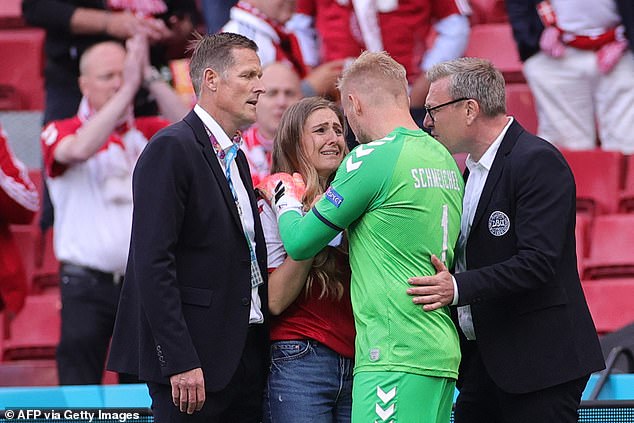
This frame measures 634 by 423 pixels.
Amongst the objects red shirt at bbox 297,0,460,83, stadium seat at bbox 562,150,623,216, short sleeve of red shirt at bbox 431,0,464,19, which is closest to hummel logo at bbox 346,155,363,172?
red shirt at bbox 297,0,460,83

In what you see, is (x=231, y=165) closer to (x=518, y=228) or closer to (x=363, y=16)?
(x=518, y=228)

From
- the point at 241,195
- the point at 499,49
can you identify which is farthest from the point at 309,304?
the point at 499,49

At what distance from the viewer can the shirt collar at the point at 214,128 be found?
3879 mm

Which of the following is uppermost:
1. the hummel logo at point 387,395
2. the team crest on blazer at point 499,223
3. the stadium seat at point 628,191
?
the team crest on blazer at point 499,223

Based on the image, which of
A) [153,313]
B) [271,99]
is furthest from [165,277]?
[271,99]

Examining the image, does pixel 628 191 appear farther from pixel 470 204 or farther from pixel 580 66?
pixel 470 204

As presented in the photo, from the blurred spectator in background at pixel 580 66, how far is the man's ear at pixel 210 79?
3.14 meters

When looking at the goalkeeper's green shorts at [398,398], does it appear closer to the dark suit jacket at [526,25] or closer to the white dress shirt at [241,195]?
the white dress shirt at [241,195]

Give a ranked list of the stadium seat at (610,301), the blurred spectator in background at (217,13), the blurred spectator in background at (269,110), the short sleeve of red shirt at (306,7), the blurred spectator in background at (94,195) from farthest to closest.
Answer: the blurred spectator in background at (217,13) < the short sleeve of red shirt at (306,7) < the stadium seat at (610,301) < the blurred spectator in background at (94,195) < the blurred spectator in background at (269,110)

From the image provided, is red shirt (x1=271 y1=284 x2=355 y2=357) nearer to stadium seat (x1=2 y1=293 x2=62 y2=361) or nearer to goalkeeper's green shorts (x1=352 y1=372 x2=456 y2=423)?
goalkeeper's green shorts (x1=352 y1=372 x2=456 y2=423)

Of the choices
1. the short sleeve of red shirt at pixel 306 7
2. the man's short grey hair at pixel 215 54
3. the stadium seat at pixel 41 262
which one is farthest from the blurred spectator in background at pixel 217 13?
the man's short grey hair at pixel 215 54

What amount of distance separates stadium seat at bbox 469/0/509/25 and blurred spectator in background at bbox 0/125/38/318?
A: 3.59 meters

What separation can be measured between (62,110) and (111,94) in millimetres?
722

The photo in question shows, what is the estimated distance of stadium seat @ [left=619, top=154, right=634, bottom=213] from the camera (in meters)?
6.76
